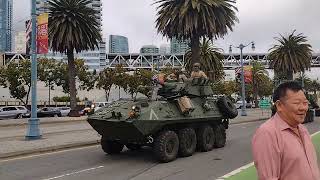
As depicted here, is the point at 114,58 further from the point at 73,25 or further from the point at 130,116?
the point at 130,116

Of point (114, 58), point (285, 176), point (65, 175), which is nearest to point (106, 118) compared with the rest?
point (65, 175)

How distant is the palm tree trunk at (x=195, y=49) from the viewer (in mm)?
33312

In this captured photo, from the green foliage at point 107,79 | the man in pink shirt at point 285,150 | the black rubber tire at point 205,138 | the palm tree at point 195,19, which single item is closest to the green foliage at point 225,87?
the green foliage at point 107,79

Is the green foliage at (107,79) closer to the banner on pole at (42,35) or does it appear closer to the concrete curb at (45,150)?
the banner on pole at (42,35)

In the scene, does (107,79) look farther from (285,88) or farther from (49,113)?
(285,88)

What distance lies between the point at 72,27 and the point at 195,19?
14028 mm

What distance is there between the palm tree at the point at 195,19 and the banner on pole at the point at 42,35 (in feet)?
43.9

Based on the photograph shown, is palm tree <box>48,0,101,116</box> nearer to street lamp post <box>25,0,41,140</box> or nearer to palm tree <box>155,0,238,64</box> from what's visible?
palm tree <box>155,0,238,64</box>

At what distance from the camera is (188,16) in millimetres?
33625

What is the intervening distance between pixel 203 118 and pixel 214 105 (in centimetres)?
175

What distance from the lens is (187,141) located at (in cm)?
1533

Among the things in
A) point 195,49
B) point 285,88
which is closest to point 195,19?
point 195,49

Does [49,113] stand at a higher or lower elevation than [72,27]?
lower

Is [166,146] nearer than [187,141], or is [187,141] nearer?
[166,146]
